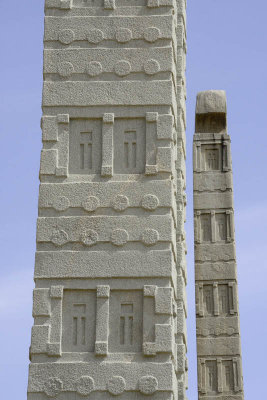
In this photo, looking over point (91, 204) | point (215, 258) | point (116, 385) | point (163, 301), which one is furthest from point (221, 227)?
point (116, 385)

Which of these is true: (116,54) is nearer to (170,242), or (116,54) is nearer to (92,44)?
(92,44)

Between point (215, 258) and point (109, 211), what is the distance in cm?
376

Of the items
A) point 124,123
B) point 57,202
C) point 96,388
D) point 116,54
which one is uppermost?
point 116,54

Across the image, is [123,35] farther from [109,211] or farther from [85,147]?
[109,211]

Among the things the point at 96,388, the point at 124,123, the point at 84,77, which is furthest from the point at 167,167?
the point at 96,388

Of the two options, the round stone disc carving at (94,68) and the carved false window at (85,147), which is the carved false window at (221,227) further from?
the round stone disc carving at (94,68)

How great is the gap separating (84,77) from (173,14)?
188cm

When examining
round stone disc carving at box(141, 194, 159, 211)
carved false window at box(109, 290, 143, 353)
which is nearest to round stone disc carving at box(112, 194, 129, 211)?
round stone disc carving at box(141, 194, 159, 211)

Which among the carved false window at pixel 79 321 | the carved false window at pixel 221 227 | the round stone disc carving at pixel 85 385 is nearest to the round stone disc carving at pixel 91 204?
the carved false window at pixel 79 321

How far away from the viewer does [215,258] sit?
17.3 metres

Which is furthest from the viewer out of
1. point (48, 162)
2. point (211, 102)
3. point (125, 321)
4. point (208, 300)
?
point (211, 102)

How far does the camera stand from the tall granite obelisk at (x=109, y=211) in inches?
530

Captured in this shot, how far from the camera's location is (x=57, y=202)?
14281 millimetres

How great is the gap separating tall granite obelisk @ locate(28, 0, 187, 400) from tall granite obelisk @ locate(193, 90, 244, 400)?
3.75 ft
